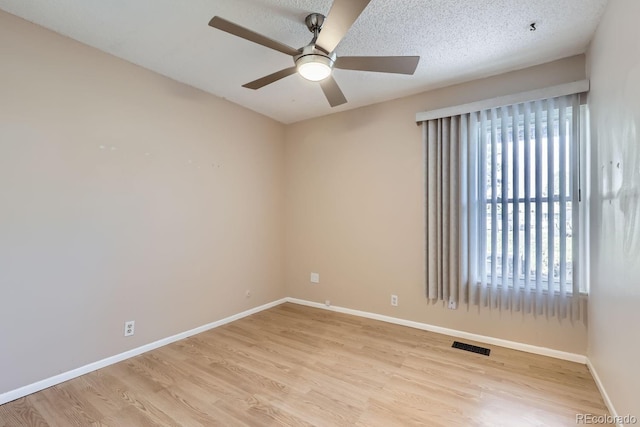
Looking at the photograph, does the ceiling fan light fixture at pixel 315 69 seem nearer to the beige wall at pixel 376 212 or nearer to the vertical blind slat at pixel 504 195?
the beige wall at pixel 376 212

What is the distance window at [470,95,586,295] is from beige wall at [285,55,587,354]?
31 cm

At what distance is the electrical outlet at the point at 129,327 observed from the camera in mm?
2492

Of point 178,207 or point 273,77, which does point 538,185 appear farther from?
point 178,207

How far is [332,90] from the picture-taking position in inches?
88.8

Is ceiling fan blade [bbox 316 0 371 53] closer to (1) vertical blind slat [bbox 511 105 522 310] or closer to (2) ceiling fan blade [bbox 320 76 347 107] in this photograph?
(2) ceiling fan blade [bbox 320 76 347 107]

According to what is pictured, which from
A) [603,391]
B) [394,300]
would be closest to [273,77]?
[394,300]

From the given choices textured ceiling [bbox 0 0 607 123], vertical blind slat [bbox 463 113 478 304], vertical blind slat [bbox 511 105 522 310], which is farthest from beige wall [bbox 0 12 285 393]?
vertical blind slat [bbox 511 105 522 310]

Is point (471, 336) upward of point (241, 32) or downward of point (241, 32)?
downward

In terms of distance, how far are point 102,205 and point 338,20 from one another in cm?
226

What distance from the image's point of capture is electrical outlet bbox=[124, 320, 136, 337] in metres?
2.49

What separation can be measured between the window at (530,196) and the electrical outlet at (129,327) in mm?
3226

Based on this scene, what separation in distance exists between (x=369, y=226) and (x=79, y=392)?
2926mm

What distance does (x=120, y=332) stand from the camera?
2455 millimetres

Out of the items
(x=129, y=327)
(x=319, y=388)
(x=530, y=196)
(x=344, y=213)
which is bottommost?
(x=319, y=388)
